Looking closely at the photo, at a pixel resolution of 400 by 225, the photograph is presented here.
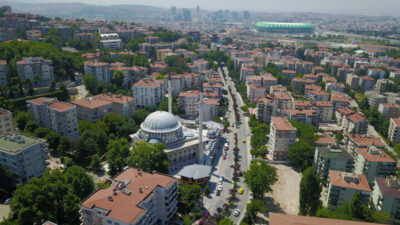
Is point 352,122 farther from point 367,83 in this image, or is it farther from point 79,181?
point 79,181

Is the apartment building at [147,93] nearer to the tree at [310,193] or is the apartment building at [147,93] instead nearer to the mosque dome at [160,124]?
the mosque dome at [160,124]

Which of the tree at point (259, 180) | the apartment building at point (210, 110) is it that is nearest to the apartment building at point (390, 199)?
the tree at point (259, 180)

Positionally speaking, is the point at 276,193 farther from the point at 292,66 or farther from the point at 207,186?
the point at 292,66

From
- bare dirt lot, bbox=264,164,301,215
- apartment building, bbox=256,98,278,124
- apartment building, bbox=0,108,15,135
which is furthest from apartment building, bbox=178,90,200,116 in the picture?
apartment building, bbox=0,108,15,135

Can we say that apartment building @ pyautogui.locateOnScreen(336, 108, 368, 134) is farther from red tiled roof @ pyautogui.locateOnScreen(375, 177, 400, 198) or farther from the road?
red tiled roof @ pyautogui.locateOnScreen(375, 177, 400, 198)

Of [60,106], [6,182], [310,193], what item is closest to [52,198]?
[6,182]

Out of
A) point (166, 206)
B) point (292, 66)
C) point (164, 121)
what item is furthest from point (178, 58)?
point (166, 206)
